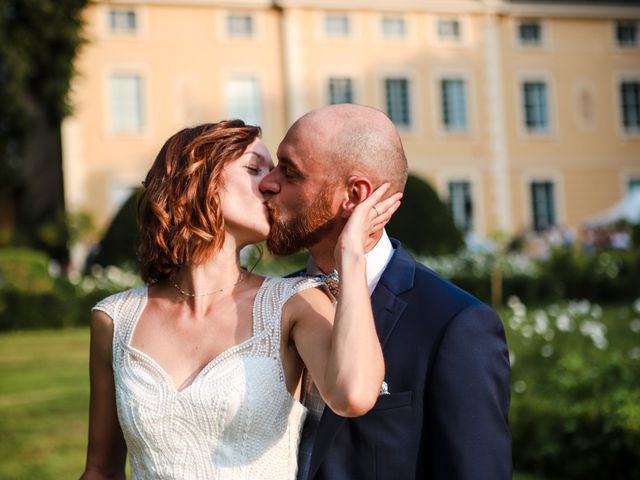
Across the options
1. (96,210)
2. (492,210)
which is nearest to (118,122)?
(96,210)

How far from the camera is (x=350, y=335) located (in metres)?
2.03

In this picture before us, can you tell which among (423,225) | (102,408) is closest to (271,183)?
(102,408)

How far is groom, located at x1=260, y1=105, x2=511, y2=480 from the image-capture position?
2.11 m

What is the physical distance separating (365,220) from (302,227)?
A: 202 millimetres

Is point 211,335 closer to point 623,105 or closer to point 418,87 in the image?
point 418,87

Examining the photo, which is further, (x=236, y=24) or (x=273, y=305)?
(x=236, y=24)

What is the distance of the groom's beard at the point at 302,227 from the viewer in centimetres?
229

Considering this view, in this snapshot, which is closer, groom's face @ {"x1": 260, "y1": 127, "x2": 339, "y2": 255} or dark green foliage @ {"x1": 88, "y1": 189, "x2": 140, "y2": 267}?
groom's face @ {"x1": 260, "y1": 127, "x2": 339, "y2": 255}

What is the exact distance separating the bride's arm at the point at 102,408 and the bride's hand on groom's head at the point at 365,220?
696 millimetres

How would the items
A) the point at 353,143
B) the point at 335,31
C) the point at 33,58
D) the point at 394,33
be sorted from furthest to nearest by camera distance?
the point at 394,33 < the point at 335,31 < the point at 33,58 < the point at 353,143

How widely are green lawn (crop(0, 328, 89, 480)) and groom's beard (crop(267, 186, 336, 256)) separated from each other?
4113mm

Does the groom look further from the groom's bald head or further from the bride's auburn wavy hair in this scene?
the bride's auburn wavy hair

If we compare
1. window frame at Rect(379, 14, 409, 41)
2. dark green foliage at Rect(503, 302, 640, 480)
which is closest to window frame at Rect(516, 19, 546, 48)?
window frame at Rect(379, 14, 409, 41)

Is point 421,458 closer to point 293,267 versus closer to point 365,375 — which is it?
point 365,375
